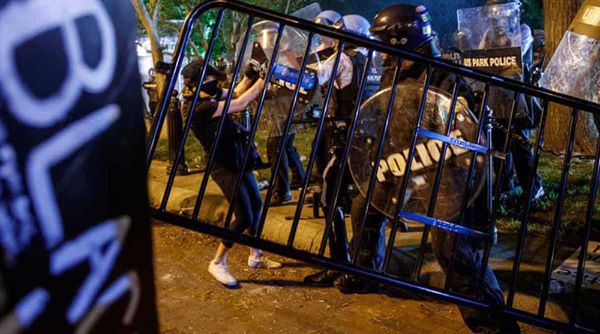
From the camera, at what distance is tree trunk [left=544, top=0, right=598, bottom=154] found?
7840mm

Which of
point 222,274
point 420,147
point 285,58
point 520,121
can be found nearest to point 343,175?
point 420,147

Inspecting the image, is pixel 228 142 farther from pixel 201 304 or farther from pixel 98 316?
pixel 98 316

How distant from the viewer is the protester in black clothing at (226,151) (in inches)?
187

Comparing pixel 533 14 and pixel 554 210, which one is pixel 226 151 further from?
pixel 533 14

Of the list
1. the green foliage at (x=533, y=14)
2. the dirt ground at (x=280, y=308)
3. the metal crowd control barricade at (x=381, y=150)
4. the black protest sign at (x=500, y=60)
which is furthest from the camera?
the green foliage at (x=533, y=14)

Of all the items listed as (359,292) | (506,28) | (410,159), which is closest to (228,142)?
(359,292)

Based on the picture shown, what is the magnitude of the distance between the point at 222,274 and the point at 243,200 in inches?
26.1

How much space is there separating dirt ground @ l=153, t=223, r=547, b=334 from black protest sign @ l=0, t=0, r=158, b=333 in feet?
7.33

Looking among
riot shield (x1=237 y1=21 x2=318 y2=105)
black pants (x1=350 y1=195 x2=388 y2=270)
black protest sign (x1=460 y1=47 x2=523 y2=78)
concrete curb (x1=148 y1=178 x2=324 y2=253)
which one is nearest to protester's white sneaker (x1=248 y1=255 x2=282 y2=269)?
concrete curb (x1=148 y1=178 x2=324 y2=253)

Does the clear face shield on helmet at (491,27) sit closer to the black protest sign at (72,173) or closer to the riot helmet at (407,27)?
the riot helmet at (407,27)

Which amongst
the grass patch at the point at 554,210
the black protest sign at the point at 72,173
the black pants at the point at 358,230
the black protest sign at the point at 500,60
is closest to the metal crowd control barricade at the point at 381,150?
the black pants at the point at 358,230

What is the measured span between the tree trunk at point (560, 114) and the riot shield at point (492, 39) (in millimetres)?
2268

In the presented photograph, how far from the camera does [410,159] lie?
2.97 m

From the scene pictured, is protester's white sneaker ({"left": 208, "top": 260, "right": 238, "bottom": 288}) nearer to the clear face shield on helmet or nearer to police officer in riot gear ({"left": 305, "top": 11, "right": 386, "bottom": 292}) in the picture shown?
police officer in riot gear ({"left": 305, "top": 11, "right": 386, "bottom": 292})
